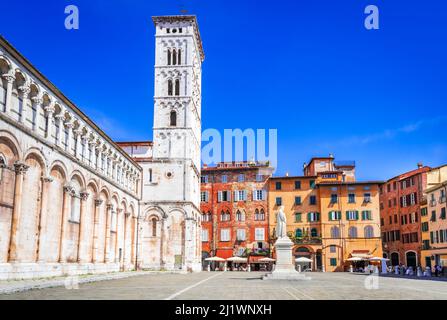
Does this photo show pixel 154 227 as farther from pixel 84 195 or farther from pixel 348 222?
pixel 348 222

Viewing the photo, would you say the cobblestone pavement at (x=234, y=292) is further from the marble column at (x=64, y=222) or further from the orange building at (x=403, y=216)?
the orange building at (x=403, y=216)

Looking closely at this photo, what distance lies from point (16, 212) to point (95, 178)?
13.2 m

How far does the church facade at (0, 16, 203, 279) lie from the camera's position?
25203 millimetres

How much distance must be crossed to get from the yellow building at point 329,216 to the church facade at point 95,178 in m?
13.6

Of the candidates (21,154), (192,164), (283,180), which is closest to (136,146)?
(192,164)

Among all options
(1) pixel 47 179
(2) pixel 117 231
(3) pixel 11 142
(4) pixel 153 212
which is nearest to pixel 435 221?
(4) pixel 153 212

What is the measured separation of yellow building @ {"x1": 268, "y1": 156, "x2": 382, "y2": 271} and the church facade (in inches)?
A: 537

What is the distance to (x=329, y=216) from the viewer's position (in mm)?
64812

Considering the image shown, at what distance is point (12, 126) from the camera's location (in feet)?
80.9

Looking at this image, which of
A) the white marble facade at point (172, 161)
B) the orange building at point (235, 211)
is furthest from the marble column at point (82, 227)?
the orange building at point (235, 211)

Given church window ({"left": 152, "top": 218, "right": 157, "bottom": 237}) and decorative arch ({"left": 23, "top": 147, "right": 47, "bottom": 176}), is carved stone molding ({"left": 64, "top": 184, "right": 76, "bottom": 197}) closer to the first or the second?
decorative arch ({"left": 23, "top": 147, "right": 47, "bottom": 176})

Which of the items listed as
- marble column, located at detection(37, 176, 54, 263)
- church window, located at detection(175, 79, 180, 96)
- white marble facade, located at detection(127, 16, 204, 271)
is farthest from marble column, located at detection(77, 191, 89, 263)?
church window, located at detection(175, 79, 180, 96)

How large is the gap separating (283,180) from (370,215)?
11.9 meters
